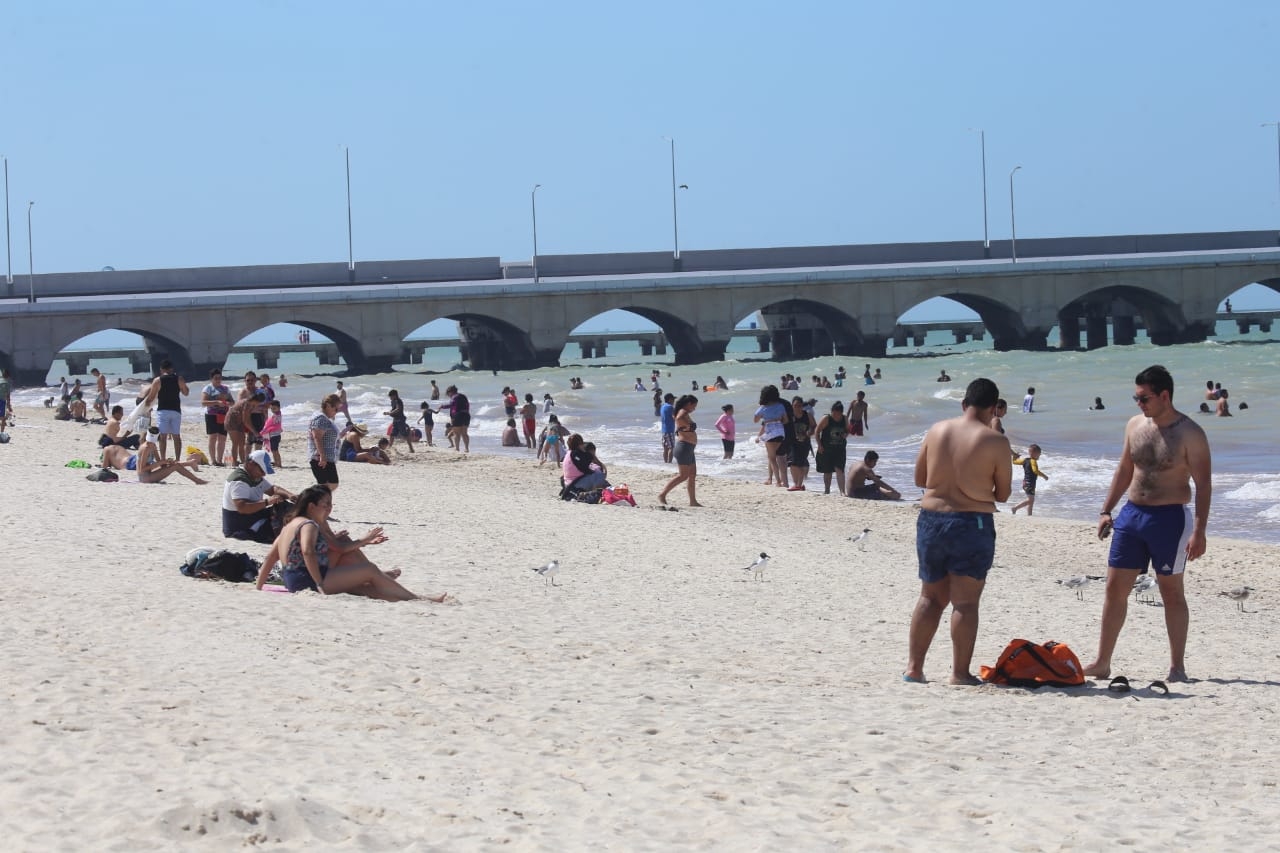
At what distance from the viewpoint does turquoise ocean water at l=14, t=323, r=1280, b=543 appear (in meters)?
19.6

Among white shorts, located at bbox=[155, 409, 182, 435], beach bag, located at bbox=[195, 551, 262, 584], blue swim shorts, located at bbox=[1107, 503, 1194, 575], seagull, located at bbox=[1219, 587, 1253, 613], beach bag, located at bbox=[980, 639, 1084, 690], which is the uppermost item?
white shorts, located at bbox=[155, 409, 182, 435]

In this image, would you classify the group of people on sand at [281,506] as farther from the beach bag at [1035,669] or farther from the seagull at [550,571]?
the beach bag at [1035,669]

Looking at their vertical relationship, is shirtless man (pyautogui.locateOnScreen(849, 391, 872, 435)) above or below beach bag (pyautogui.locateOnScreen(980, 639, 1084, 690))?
above

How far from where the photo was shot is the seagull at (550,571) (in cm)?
954

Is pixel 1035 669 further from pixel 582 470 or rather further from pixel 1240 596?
pixel 582 470

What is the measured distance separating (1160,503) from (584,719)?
2707mm

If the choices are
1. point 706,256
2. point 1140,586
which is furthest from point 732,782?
point 706,256

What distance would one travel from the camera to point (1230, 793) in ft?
17.0

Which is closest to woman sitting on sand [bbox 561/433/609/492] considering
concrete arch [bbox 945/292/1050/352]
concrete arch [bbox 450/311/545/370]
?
concrete arch [bbox 450/311/545/370]

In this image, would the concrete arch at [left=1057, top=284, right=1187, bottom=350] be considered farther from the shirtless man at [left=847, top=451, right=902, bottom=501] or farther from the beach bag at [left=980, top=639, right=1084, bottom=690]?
the beach bag at [left=980, top=639, right=1084, bottom=690]

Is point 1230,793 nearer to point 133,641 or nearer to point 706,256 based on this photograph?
point 133,641

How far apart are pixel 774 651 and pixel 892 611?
1769 millimetres

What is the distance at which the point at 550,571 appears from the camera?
9562 mm

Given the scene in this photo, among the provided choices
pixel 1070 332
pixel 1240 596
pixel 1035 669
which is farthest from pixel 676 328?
pixel 1035 669
